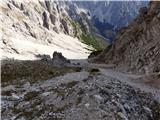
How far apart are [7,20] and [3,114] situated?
521 ft

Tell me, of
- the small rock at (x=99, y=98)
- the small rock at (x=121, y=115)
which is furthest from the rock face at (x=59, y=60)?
the small rock at (x=121, y=115)

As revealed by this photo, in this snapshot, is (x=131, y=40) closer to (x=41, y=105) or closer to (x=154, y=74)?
(x=154, y=74)

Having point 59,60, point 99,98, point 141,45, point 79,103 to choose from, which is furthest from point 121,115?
point 59,60

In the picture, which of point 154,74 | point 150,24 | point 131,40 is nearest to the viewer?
point 154,74

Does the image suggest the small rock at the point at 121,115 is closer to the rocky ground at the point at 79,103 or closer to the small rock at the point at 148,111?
the rocky ground at the point at 79,103

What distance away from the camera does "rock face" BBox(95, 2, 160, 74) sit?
79.8 m

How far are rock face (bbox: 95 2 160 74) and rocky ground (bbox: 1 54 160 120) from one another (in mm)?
28177

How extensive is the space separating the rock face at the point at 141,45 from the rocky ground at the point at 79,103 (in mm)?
28177

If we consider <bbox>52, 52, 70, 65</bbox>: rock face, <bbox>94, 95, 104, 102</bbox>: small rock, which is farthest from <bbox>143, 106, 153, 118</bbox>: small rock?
<bbox>52, 52, 70, 65</bbox>: rock face

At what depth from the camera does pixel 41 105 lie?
121ft

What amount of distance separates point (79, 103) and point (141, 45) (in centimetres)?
6284

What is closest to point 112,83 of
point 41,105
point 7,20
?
point 41,105

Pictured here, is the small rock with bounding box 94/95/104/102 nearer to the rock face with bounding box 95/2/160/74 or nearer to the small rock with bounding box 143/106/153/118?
the small rock with bounding box 143/106/153/118

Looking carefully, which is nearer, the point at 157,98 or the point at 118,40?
the point at 157,98
